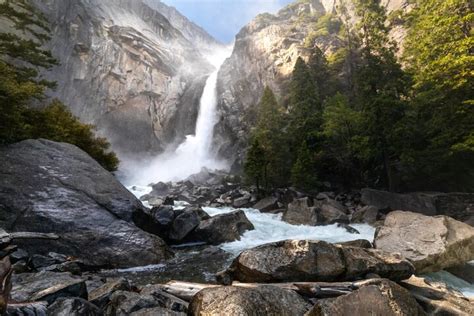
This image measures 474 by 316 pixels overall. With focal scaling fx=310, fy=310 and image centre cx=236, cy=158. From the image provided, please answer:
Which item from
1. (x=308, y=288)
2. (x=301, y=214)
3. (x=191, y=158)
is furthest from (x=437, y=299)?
(x=191, y=158)

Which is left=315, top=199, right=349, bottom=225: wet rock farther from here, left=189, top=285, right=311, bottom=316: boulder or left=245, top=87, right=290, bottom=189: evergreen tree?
left=189, top=285, right=311, bottom=316: boulder

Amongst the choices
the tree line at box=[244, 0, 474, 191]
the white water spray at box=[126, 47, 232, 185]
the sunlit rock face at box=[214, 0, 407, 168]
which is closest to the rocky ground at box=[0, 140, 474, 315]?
the tree line at box=[244, 0, 474, 191]

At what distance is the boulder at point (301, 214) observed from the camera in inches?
857

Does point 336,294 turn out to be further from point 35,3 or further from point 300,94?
point 35,3

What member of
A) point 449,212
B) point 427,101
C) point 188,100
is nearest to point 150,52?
point 188,100

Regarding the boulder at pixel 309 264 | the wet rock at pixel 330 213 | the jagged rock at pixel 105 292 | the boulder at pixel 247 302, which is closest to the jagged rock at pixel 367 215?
the wet rock at pixel 330 213

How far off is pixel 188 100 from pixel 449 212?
57.4m

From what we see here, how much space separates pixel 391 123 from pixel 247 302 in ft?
79.8

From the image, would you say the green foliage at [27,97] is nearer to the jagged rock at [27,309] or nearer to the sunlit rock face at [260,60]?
the jagged rock at [27,309]

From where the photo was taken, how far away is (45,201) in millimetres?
13523

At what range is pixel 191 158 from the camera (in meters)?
61.8

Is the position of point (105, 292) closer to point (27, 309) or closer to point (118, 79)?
point (27, 309)

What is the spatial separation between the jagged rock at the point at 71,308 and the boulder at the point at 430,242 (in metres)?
10.1

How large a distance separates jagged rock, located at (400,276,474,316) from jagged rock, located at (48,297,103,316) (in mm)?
7182
